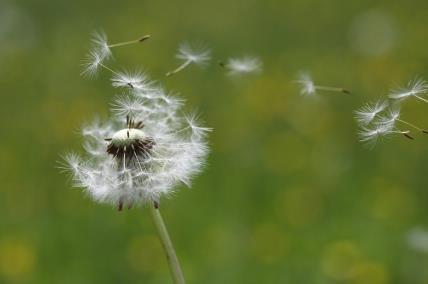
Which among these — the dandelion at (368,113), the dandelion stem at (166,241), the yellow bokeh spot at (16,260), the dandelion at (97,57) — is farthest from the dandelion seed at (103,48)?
the yellow bokeh spot at (16,260)

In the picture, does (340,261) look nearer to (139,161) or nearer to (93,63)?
(139,161)

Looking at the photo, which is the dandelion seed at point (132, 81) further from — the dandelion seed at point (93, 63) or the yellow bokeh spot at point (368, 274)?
the yellow bokeh spot at point (368, 274)

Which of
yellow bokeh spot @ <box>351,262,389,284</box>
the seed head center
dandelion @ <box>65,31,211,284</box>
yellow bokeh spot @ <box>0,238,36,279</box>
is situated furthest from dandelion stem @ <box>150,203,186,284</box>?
yellow bokeh spot @ <box>0,238,36,279</box>

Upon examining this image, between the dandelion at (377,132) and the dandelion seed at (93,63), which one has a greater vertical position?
the dandelion seed at (93,63)

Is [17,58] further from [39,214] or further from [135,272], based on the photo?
[135,272]

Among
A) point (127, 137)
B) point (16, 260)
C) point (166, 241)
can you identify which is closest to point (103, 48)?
point (127, 137)
